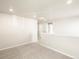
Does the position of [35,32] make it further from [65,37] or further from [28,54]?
[65,37]

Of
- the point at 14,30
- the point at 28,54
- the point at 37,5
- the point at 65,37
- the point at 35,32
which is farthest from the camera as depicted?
the point at 35,32

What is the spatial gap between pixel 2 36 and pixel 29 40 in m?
2.56

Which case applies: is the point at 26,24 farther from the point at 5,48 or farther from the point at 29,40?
the point at 5,48

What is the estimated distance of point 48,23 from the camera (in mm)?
8555

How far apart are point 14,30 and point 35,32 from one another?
255 centimetres

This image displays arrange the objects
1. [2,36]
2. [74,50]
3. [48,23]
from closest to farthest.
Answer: [74,50], [2,36], [48,23]

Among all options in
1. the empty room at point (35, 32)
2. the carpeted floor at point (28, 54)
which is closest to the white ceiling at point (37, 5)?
the empty room at point (35, 32)

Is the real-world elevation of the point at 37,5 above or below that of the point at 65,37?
above

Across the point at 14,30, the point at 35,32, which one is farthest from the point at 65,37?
the point at 35,32

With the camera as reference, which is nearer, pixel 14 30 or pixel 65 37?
pixel 65 37

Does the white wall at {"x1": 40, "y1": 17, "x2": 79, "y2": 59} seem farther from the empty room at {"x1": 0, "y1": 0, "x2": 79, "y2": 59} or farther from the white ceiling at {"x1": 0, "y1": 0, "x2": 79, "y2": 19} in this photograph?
the white ceiling at {"x1": 0, "y1": 0, "x2": 79, "y2": 19}

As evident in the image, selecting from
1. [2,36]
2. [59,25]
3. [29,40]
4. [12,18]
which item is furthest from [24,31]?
[59,25]

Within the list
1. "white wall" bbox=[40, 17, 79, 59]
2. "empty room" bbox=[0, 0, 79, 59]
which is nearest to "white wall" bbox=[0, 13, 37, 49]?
"empty room" bbox=[0, 0, 79, 59]

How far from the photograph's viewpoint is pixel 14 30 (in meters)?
5.25
